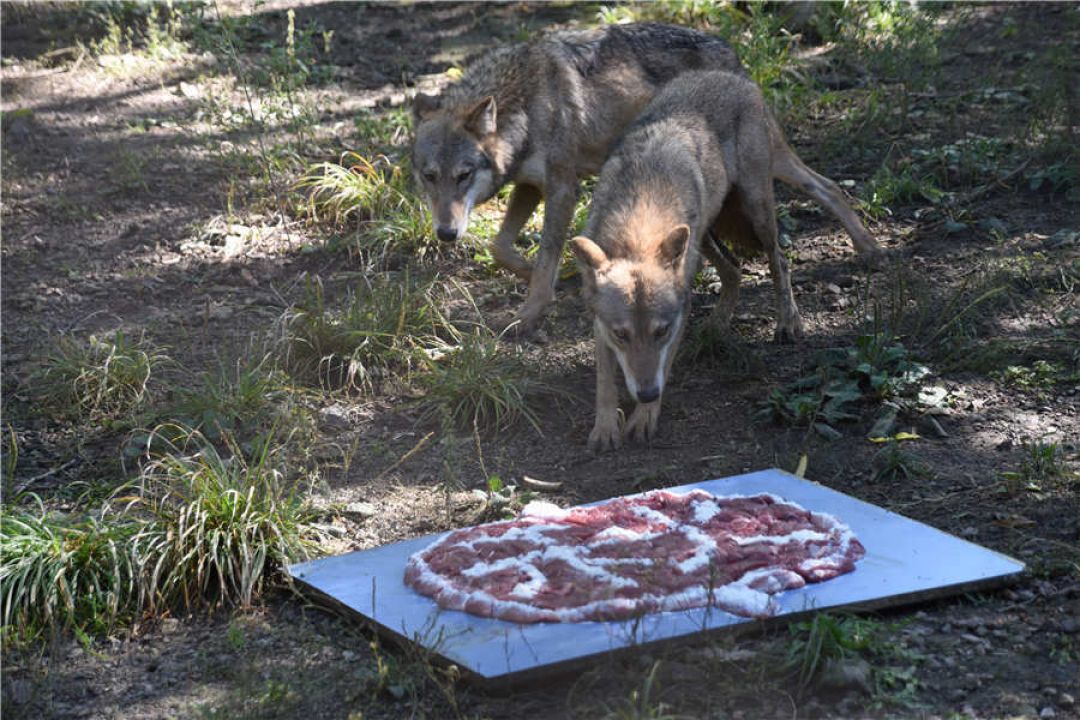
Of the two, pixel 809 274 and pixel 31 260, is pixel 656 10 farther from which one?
pixel 31 260

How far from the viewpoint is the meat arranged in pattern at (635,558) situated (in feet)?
14.0

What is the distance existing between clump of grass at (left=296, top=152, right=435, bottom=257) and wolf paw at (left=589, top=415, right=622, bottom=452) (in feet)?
8.46

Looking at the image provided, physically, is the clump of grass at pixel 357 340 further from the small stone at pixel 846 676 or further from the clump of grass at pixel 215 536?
the small stone at pixel 846 676

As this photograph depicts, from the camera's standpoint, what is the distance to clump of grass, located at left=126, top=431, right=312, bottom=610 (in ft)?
15.4

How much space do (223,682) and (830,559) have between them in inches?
86.2

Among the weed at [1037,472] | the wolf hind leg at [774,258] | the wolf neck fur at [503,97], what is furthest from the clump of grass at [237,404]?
the weed at [1037,472]

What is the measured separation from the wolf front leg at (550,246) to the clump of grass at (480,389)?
37.4 inches

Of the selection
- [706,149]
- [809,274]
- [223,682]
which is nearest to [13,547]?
[223,682]

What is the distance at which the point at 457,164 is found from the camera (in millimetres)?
7703

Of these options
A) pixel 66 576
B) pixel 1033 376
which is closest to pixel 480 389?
pixel 66 576

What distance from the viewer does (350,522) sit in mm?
5508

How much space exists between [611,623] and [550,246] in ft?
13.1

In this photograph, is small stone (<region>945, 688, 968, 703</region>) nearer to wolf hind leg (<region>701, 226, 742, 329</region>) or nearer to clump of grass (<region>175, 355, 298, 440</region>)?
clump of grass (<region>175, 355, 298, 440</region>)

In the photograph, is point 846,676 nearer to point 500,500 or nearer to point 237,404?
point 500,500
